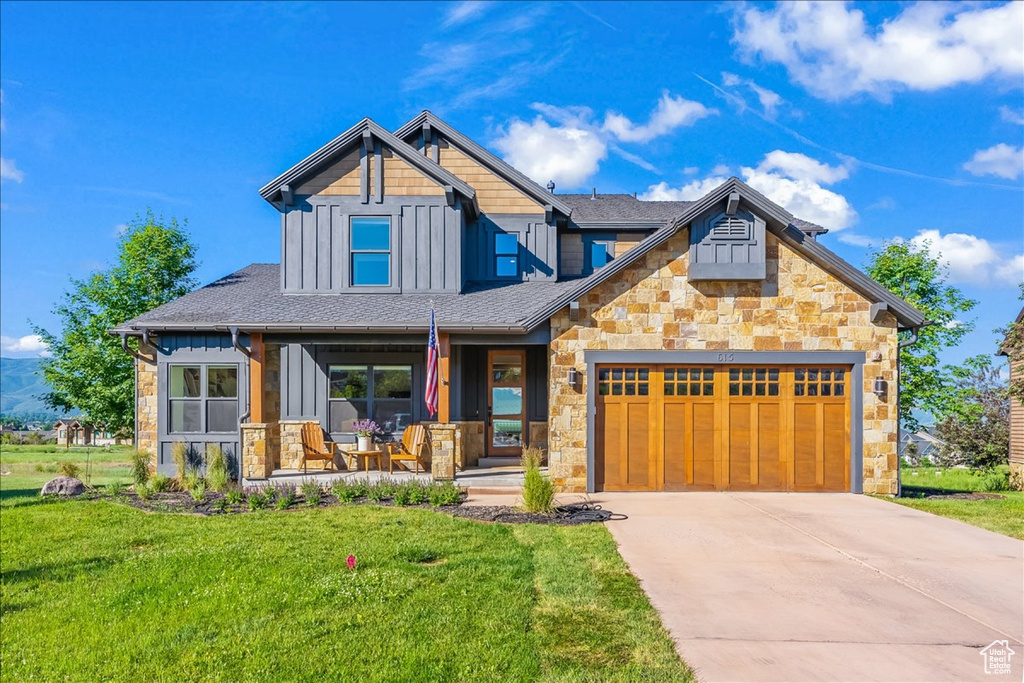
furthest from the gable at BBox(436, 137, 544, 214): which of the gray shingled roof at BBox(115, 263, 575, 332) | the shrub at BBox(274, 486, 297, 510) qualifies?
the shrub at BBox(274, 486, 297, 510)

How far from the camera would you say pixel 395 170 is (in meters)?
14.2

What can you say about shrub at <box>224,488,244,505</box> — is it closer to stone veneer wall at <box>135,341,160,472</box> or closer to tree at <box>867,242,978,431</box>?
stone veneer wall at <box>135,341,160,472</box>

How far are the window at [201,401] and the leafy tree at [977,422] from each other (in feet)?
69.6

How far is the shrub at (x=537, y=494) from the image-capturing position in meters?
9.37

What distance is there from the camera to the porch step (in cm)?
1384

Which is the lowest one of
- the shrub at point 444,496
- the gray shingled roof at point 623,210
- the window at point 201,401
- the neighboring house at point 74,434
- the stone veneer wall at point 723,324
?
the neighboring house at point 74,434

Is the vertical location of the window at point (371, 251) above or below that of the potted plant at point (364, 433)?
above

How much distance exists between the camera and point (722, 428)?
37.9 ft

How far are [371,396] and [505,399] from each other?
2999 millimetres

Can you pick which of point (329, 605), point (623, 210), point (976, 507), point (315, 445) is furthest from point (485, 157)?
point (976, 507)

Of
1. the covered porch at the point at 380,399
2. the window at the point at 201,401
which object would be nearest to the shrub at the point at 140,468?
the window at the point at 201,401

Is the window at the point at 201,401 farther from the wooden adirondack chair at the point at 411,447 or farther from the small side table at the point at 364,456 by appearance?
the wooden adirondack chair at the point at 411,447

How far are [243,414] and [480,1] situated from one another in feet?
31.0

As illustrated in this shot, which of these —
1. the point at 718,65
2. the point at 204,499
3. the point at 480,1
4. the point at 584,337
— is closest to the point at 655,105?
the point at 718,65
